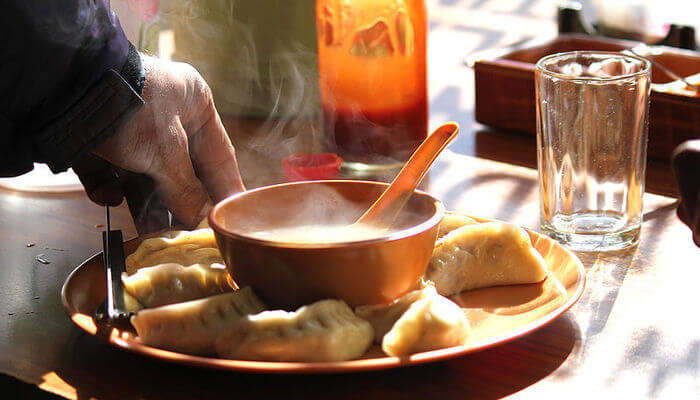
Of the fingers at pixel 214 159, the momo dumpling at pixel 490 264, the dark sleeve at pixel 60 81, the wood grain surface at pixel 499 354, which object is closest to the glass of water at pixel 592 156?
the wood grain surface at pixel 499 354

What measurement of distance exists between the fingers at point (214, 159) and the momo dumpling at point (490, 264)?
35 cm

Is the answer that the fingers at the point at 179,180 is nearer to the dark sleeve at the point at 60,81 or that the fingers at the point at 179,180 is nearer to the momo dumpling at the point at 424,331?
the dark sleeve at the point at 60,81

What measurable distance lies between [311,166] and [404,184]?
42 centimetres

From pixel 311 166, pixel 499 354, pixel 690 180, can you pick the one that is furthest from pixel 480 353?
pixel 311 166

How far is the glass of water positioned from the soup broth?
301 millimetres

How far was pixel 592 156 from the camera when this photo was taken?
1.12 metres

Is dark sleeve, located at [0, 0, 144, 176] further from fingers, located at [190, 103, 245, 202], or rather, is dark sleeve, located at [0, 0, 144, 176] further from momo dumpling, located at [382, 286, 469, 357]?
momo dumpling, located at [382, 286, 469, 357]

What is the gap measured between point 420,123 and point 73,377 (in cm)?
82

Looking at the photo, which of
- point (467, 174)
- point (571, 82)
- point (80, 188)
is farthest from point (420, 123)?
point (80, 188)

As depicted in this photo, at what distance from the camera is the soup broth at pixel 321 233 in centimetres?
93

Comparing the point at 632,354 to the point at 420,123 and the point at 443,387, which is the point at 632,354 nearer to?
the point at 443,387

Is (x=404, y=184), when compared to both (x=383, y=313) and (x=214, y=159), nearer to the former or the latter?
(x=383, y=313)

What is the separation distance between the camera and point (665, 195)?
129 cm

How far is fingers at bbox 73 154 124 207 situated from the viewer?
112cm
